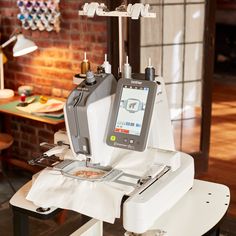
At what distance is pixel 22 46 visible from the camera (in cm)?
358

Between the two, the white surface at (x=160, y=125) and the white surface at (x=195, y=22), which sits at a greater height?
the white surface at (x=195, y=22)

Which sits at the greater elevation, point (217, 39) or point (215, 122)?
point (217, 39)

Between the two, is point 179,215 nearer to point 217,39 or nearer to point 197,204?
point 197,204

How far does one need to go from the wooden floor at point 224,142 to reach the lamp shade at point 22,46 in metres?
1.69

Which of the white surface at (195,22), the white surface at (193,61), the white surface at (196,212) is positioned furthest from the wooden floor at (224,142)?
the white surface at (196,212)

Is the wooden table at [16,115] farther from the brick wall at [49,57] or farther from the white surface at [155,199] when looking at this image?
the white surface at [155,199]

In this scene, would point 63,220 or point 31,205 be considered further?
point 63,220

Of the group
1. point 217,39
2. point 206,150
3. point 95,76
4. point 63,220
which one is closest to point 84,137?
point 95,76

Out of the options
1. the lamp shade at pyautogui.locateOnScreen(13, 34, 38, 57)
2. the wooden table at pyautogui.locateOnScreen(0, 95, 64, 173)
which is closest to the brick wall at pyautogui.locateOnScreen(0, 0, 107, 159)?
the wooden table at pyautogui.locateOnScreen(0, 95, 64, 173)

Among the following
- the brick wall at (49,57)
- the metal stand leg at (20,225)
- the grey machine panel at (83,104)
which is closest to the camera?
the grey machine panel at (83,104)

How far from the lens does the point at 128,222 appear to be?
156 cm

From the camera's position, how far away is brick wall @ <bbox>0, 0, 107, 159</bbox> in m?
3.56

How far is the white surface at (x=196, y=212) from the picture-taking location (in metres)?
1.72

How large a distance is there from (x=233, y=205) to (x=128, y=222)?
2.06 metres
